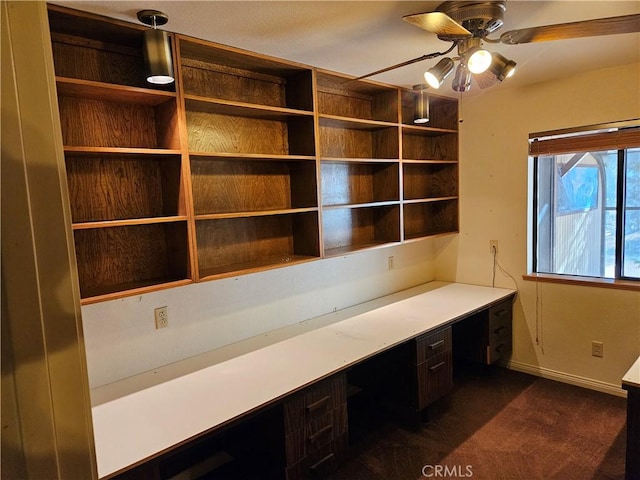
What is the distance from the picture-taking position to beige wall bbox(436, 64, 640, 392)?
291 cm

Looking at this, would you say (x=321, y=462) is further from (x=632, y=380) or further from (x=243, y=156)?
(x=243, y=156)

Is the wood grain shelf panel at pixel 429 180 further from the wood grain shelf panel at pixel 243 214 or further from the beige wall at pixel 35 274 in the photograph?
the beige wall at pixel 35 274

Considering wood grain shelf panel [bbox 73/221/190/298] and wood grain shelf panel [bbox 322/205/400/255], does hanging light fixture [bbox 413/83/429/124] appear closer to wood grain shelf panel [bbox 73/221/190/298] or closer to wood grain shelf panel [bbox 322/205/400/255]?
wood grain shelf panel [bbox 322/205/400/255]

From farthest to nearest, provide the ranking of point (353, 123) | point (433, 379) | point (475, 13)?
point (353, 123) → point (433, 379) → point (475, 13)

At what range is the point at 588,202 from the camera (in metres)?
3.20

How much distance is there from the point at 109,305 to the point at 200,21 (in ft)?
4.54

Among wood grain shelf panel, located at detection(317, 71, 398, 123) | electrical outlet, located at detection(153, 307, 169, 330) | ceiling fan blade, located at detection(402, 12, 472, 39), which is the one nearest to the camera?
ceiling fan blade, located at detection(402, 12, 472, 39)

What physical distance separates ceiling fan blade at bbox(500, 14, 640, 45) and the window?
1587mm

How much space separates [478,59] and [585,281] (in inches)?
88.8

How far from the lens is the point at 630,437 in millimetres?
1771

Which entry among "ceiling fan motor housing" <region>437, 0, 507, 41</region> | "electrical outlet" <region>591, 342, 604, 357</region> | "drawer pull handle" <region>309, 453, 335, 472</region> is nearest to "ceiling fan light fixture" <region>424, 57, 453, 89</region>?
"ceiling fan motor housing" <region>437, 0, 507, 41</region>

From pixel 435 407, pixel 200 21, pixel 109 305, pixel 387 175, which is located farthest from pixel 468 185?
pixel 109 305

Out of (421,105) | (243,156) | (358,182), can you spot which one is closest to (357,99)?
(421,105)

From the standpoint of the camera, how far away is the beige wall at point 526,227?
2.91 m
